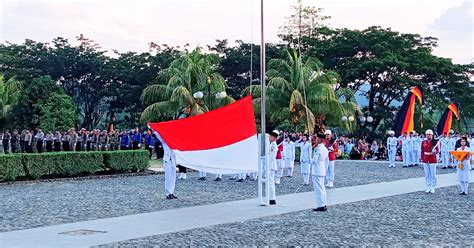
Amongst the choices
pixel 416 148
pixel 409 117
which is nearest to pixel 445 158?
pixel 416 148

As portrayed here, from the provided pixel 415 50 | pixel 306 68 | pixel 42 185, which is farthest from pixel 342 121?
pixel 42 185

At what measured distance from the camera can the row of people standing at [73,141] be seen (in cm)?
3378

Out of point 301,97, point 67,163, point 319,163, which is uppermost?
point 301,97

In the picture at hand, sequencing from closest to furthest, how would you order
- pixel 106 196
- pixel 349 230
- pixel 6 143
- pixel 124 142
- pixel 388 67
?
pixel 349 230
pixel 106 196
pixel 6 143
pixel 124 142
pixel 388 67

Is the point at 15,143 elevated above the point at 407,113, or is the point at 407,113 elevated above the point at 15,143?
the point at 407,113

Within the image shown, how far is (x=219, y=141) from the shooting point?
15.1 metres

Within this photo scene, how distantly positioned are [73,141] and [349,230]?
80.7 ft

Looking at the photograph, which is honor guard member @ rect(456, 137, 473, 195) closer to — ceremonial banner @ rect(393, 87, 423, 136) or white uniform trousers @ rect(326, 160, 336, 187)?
white uniform trousers @ rect(326, 160, 336, 187)

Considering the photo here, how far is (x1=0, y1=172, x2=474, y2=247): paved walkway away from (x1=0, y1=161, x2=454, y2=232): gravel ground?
2.23 ft

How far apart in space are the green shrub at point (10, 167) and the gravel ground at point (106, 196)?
334mm

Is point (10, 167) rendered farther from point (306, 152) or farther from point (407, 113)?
point (407, 113)

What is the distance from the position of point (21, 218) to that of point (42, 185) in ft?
26.6

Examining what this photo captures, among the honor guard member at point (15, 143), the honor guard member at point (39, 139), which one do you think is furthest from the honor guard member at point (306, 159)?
the honor guard member at point (15, 143)

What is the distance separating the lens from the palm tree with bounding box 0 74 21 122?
4228cm
